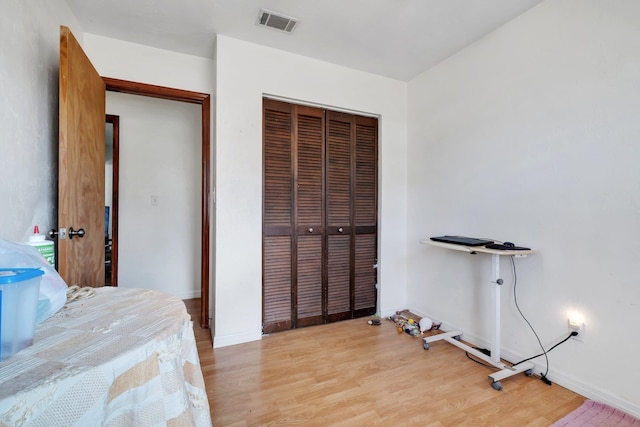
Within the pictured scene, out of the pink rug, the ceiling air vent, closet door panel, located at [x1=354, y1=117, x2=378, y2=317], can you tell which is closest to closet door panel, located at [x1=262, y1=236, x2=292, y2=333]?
closet door panel, located at [x1=354, y1=117, x2=378, y2=317]

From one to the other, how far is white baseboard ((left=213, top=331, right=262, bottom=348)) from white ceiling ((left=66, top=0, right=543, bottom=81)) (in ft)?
7.80

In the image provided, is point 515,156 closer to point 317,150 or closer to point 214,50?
point 317,150

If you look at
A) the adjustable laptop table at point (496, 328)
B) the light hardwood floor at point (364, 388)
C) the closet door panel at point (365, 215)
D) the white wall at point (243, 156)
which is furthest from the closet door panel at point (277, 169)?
the adjustable laptop table at point (496, 328)

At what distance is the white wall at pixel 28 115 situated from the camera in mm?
1227

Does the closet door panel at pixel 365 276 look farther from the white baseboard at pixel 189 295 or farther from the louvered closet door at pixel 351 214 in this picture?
the white baseboard at pixel 189 295

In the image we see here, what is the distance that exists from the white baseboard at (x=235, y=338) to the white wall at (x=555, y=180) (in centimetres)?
168

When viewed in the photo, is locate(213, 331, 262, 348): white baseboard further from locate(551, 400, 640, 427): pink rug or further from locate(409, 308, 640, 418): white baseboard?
locate(551, 400, 640, 427): pink rug

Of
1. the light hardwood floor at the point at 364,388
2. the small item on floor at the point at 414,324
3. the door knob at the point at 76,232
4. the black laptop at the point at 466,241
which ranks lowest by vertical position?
the light hardwood floor at the point at 364,388

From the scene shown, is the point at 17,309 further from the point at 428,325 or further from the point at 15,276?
the point at 428,325

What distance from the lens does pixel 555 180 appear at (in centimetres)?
179

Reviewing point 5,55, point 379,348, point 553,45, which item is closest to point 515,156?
point 553,45

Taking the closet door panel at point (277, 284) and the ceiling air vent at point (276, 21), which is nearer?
the ceiling air vent at point (276, 21)

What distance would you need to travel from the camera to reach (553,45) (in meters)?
1.80

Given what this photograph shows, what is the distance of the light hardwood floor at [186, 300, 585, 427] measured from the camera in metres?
1.47
